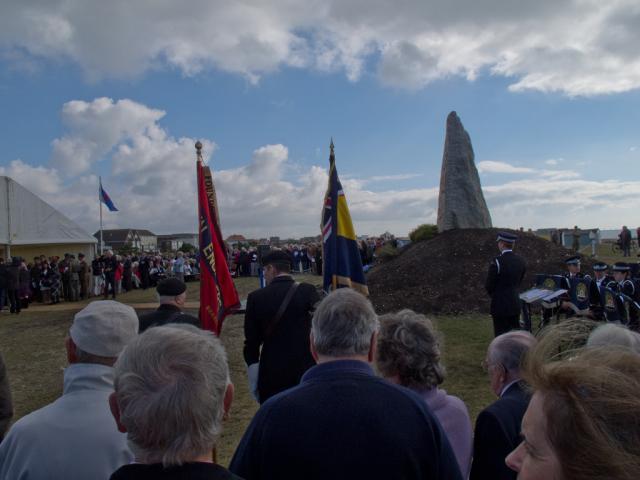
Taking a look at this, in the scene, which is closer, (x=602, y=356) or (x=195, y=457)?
(x=602, y=356)

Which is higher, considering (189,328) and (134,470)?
(189,328)

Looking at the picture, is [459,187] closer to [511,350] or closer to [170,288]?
[170,288]

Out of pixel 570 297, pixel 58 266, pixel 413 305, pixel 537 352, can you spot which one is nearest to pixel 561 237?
→ pixel 413 305

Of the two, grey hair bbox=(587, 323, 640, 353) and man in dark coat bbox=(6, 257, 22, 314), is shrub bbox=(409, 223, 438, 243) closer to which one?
man in dark coat bbox=(6, 257, 22, 314)

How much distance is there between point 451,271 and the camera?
592 inches

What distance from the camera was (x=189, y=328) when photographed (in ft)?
6.12

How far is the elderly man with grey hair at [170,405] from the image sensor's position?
4.75 ft

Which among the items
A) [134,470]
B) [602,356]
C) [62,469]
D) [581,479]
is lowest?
[62,469]

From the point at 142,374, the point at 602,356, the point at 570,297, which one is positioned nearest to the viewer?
the point at 602,356

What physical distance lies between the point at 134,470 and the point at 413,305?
487 inches

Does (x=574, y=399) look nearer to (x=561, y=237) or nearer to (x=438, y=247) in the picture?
(x=438, y=247)

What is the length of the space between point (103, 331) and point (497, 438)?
75.7 inches

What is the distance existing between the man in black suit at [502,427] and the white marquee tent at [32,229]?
20.0 metres

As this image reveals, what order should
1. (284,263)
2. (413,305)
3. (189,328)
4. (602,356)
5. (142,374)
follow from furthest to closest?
(413,305), (284,263), (189,328), (142,374), (602,356)
